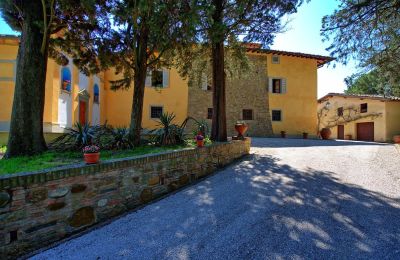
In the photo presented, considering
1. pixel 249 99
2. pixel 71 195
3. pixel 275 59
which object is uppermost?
pixel 275 59

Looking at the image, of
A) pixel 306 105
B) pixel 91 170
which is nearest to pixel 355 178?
pixel 91 170

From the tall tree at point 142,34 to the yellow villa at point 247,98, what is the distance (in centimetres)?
668

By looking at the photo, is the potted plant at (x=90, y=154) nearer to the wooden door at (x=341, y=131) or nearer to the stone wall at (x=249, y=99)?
the stone wall at (x=249, y=99)

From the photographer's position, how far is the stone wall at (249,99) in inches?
681

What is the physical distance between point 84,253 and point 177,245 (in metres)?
1.05

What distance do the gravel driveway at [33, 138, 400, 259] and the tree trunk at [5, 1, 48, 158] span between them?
9.08 feet

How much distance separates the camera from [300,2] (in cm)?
759

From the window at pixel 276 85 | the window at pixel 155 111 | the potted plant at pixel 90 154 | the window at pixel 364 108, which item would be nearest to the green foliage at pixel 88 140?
the potted plant at pixel 90 154

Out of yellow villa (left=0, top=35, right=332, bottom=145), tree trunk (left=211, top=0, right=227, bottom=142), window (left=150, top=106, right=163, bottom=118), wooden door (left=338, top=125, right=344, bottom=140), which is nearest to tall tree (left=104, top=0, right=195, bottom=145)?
tree trunk (left=211, top=0, right=227, bottom=142)

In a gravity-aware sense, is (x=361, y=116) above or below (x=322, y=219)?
above

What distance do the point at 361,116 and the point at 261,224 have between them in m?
21.6

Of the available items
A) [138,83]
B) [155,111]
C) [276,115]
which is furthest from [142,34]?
[276,115]

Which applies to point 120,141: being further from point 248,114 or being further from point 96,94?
point 248,114

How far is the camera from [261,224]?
3.26 m
